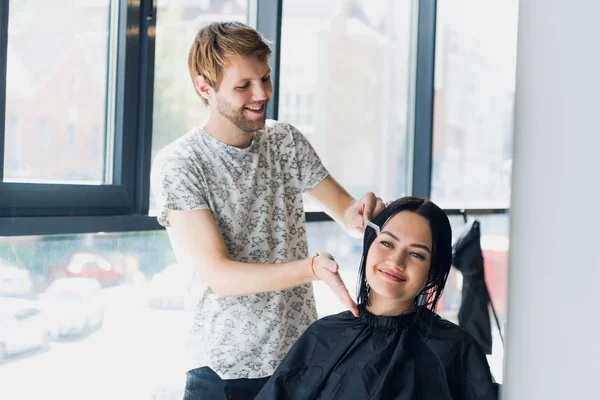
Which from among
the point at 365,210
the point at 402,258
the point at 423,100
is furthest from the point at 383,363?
the point at 423,100

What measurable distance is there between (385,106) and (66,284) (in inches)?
100

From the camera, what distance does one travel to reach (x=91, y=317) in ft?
7.39

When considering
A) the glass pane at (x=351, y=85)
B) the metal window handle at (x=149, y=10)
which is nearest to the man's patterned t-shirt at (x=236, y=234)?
the metal window handle at (x=149, y=10)

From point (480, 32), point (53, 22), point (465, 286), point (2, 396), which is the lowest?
point (2, 396)

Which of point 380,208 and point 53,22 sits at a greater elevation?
point 53,22

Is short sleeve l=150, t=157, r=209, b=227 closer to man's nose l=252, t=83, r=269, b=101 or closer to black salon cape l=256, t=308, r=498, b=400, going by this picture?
man's nose l=252, t=83, r=269, b=101

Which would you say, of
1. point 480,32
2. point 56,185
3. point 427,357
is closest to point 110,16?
point 56,185

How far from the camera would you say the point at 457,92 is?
183 inches

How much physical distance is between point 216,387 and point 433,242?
0.67m

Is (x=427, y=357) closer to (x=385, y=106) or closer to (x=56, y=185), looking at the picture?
(x=56, y=185)

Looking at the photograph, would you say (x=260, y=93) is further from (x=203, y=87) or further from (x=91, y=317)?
(x=91, y=317)

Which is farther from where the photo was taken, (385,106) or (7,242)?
(385,106)

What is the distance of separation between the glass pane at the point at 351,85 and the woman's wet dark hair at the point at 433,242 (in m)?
1.78

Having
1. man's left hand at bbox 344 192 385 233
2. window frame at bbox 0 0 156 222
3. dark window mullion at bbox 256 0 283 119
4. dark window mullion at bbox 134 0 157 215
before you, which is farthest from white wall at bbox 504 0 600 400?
dark window mullion at bbox 256 0 283 119
